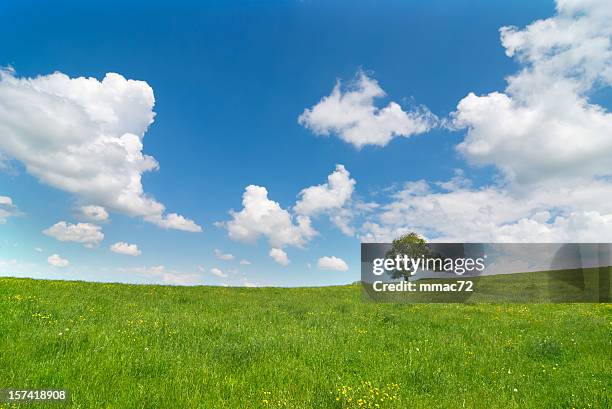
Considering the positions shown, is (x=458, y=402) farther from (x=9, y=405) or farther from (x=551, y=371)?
(x=9, y=405)

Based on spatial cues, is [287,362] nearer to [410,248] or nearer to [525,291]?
[525,291]

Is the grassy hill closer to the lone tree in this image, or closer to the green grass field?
the lone tree

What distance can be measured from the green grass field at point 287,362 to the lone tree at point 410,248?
121 ft

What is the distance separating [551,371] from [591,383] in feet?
3.77

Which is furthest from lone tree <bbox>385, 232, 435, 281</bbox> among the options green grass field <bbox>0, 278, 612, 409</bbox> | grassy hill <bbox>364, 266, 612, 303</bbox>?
green grass field <bbox>0, 278, 612, 409</bbox>

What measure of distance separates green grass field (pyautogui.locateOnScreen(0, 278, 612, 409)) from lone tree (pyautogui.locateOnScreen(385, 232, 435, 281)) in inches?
1447

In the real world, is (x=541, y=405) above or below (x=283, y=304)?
below

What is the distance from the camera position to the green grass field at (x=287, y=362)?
7664 millimetres

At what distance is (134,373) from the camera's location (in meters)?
8.47

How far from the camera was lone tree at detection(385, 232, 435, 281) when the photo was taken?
5278cm

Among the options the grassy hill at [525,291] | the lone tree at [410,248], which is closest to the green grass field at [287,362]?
the grassy hill at [525,291]

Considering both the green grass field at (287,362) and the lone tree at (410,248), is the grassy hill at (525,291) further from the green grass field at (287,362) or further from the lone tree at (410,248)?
the green grass field at (287,362)

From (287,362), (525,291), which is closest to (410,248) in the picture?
(525,291)

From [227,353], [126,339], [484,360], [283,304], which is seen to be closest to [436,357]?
[484,360]
